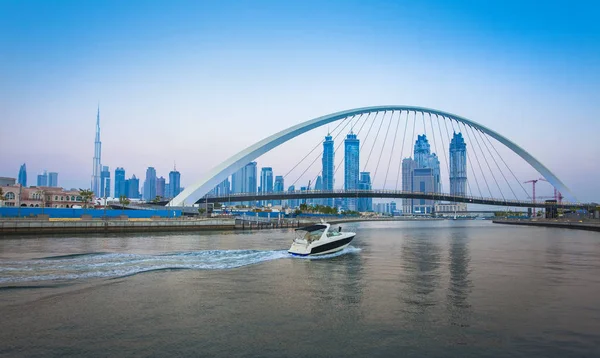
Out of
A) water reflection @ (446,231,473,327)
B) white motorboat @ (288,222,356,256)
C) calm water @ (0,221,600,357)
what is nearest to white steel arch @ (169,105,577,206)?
white motorboat @ (288,222,356,256)

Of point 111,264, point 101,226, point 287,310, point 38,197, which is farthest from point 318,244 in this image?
point 38,197

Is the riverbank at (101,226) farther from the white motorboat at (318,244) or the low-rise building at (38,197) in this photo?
the white motorboat at (318,244)

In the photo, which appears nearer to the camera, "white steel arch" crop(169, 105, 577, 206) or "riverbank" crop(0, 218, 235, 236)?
"riverbank" crop(0, 218, 235, 236)

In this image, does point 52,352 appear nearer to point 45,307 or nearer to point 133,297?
point 45,307

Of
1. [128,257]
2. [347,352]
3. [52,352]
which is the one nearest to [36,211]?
[128,257]

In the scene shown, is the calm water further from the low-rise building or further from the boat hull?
the low-rise building

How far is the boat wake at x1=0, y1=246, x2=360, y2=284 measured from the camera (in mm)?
15641

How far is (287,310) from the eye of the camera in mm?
11672

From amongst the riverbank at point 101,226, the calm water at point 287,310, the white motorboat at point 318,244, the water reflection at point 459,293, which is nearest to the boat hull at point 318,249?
the white motorboat at point 318,244

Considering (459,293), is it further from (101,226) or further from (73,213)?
(73,213)

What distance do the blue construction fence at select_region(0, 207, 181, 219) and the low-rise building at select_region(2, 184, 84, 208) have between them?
16856 millimetres

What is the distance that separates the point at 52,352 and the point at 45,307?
11.9ft

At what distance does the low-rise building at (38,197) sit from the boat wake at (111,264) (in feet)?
188

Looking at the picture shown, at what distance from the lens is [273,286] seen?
15047mm
